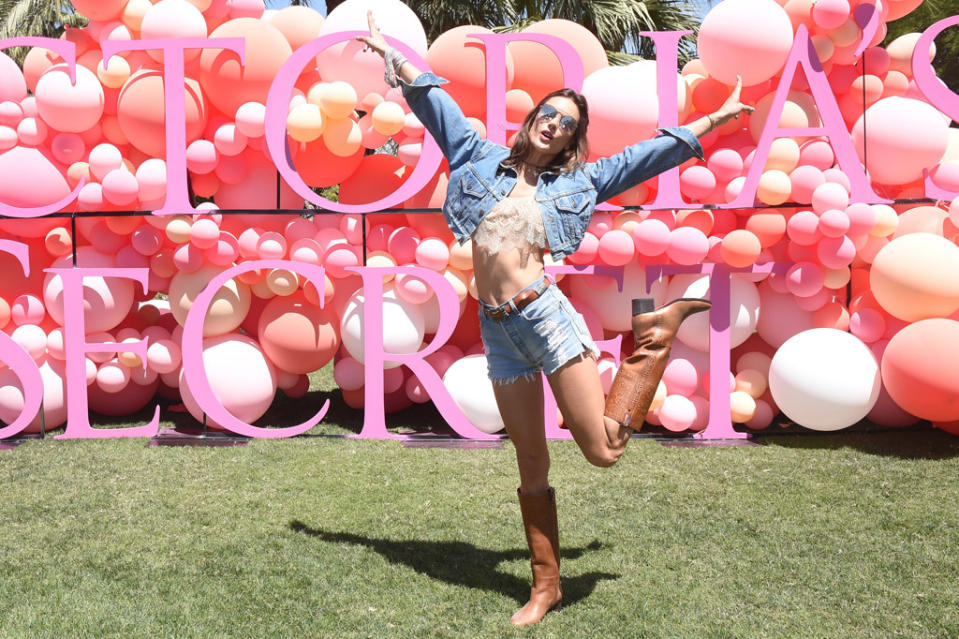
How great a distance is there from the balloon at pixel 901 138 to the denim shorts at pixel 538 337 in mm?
3495

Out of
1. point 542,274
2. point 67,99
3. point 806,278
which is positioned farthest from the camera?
point 67,99

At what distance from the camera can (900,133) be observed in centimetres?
536

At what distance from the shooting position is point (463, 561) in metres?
3.60

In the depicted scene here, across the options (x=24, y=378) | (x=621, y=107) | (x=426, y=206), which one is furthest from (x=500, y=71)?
(x=24, y=378)

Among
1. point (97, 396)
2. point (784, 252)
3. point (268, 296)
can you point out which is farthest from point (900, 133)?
point (97, 396)

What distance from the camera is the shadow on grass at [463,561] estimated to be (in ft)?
10.9

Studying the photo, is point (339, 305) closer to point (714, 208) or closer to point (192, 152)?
point (192, 152)

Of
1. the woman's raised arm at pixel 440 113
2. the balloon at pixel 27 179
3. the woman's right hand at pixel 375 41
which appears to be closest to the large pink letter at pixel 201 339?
the balloon at pixel 27 179

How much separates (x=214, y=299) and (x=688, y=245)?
10.1ft

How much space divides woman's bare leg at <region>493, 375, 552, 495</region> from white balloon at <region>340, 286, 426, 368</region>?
261cm

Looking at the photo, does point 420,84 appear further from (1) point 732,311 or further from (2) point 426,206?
(1) point 732,311

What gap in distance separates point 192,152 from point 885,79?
4.63 metres

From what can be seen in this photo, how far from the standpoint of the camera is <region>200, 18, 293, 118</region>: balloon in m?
5.59

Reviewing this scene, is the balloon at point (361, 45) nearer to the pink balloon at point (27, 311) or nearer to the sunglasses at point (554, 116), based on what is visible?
the pink balloon at point (27, 311)
